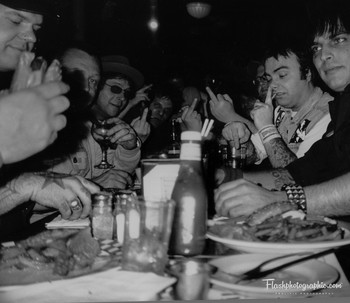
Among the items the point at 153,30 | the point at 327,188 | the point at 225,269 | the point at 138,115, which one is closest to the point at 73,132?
the point at 138,115

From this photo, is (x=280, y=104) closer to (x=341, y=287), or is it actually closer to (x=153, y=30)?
(x=153, y=30)

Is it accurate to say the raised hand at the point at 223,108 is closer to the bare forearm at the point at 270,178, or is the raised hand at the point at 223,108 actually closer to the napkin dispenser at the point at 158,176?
the bare forearm at the point at 270,178

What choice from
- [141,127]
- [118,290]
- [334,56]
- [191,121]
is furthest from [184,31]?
[118,290]

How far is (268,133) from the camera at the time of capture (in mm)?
2148

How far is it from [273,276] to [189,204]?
0.20 m

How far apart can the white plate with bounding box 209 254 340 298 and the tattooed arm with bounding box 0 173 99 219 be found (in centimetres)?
49

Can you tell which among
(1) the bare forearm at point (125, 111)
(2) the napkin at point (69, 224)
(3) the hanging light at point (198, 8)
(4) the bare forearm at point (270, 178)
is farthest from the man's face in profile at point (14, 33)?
(1) the bare forearm at point (125, 111)

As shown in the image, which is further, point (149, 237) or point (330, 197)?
point (330, 197)

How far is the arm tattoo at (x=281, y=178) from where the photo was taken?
1.62 m

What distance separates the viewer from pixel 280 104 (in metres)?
2.53

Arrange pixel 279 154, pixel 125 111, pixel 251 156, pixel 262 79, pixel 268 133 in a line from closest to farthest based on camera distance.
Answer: pixel 279 154 < pixel 268 133 < pixel 251 156 < pixel 262 79 < pixel 125 111

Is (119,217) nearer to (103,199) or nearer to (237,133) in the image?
(103,199)

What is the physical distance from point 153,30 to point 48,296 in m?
2.76

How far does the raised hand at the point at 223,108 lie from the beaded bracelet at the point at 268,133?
0.51m
